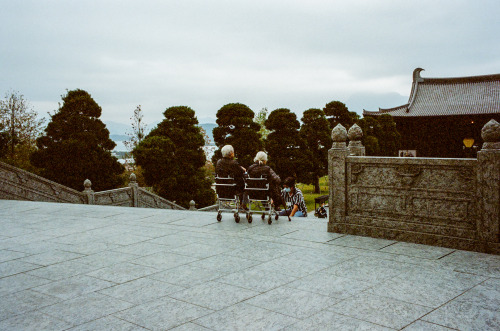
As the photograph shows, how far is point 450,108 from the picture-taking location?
3969 cm

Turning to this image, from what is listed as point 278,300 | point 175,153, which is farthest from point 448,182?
point 175,153

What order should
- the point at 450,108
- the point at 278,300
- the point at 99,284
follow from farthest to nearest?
the point at 450,108 → the point at 99,284 → the point at 278,300

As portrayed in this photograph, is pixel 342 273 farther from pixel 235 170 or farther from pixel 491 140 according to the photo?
pixel 235 170

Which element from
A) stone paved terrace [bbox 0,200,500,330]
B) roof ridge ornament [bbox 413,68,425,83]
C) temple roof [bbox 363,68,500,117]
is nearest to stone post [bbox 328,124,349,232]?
stone paved terrace [bbox 0,200,500,330]

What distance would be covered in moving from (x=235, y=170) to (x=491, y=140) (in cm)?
445

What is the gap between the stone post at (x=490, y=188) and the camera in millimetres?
5762

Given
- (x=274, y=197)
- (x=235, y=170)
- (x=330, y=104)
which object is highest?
(x=330, y=104)

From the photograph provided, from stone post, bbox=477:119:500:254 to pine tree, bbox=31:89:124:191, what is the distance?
1873 cm

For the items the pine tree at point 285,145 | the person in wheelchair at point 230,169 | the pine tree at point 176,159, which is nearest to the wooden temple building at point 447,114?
the pine tree at point 285,145

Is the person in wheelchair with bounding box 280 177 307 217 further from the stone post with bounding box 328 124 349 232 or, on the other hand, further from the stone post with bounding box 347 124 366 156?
the stone post with bounding box 347 124 366 156

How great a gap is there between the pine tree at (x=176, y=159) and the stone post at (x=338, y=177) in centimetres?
1639

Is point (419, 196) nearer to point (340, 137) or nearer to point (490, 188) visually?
point (490, 188)

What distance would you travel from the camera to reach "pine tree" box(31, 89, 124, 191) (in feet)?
69.6

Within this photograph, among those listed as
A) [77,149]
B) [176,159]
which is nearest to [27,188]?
[77,149]
